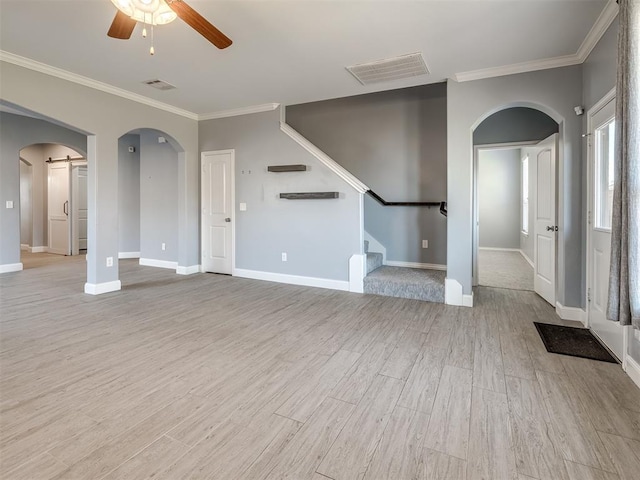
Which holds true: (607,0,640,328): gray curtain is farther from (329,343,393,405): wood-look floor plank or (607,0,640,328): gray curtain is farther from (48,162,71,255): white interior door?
(48,162,71,255): white interior door

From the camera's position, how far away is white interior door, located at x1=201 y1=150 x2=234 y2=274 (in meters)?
5.70

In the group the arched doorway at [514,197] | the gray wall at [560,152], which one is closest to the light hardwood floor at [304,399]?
the gray wall at [560,152]

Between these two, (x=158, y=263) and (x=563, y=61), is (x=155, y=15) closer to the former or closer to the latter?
(x=563, y=61)

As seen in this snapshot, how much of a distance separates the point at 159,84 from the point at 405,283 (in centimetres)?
413

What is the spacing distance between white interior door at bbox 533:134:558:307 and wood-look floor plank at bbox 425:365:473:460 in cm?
242

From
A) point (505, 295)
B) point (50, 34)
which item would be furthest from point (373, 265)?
point (50, 34)

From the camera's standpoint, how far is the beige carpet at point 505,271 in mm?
5125

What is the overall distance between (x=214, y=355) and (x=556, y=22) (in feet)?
13.0

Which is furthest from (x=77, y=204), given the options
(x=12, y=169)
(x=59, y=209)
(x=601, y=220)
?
(x=601, y=220)

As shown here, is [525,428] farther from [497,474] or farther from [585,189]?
[585,189]

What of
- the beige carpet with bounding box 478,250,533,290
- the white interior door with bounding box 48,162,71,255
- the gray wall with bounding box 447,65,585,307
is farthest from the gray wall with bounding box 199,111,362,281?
the white interior door with bounding box 48,162,71,255

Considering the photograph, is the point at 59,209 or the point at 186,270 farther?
the point at 59,209

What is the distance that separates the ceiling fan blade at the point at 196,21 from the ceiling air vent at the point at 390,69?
1.79 meters

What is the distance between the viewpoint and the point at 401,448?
5.29 feet
